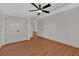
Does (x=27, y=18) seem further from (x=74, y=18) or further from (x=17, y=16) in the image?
(x=74, y=18)

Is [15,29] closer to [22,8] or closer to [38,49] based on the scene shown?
[22,8]

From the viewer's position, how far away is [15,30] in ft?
5.54

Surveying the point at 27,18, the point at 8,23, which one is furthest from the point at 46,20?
the point at 8,23

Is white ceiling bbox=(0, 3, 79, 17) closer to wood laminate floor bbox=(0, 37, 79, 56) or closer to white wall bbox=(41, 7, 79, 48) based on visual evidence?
white wall bbox=(41, 7, 79, 48)

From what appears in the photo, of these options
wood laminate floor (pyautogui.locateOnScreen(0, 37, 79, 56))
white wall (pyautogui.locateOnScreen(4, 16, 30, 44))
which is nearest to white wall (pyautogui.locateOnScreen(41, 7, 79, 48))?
wood laminate floor (pyautogui.locateOnScreen(0, 37, 79, 56))

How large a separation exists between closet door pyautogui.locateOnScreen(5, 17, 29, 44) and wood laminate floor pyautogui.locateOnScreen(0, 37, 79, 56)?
69 millimetres

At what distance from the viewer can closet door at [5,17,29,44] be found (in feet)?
5.41

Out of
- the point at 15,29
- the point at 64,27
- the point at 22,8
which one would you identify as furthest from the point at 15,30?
the point at 64,27

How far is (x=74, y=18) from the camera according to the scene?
1643 millimetres

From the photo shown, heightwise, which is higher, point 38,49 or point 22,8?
point 22,8

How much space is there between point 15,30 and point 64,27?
26.5 inches

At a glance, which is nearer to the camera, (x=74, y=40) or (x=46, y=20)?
(x=74, y=40)

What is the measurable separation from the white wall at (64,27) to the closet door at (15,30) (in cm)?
26

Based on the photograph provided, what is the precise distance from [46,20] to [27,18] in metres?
0.27
